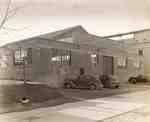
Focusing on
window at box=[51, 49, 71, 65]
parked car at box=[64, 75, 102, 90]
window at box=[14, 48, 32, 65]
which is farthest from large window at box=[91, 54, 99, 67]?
window at box=[14, 48, 32, 65]

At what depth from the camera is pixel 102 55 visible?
5.29m

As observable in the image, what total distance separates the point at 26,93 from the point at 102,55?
8.16ft

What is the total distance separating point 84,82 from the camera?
5227 mm

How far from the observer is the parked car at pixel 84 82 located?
16.1ft

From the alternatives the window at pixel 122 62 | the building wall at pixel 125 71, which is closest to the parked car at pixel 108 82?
the building wall at pixel 125 71

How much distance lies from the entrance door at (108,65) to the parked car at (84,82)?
511mm

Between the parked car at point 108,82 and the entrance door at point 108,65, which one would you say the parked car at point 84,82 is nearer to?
the parked car at point 108,82

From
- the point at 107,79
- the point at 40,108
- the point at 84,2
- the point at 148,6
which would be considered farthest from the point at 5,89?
the point at 107,79

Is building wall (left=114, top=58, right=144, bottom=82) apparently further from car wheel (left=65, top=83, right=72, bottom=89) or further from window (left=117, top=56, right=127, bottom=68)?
car wheel (left=65, top=83, right=72, bottom=89)

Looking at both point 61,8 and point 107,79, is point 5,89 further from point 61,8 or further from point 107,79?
point 107,79

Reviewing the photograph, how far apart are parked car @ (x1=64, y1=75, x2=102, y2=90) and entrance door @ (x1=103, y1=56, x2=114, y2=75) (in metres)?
0.51

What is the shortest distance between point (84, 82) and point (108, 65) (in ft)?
3.51

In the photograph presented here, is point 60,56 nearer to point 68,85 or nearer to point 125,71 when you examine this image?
point 68,85

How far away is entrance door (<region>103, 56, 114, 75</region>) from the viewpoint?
18.2ft
